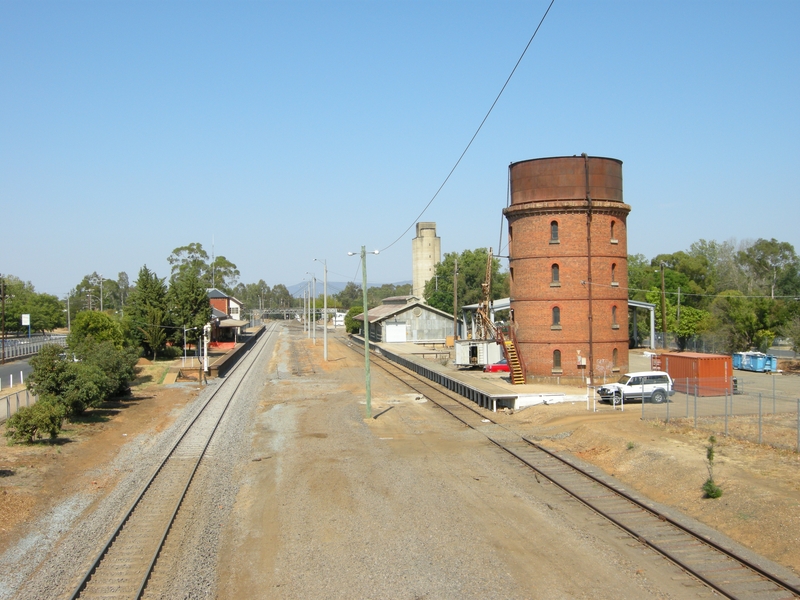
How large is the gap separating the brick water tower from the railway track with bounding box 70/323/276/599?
66.1 feet

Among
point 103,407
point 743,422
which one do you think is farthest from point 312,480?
point 103,407

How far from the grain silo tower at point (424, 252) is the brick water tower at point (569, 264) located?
374ft

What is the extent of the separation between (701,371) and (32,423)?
3100 cm

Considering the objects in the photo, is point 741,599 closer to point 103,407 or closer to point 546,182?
point 546,182

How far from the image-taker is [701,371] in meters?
36.3

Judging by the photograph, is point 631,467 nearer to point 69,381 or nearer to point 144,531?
point 144,531

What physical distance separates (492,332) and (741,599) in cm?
3868

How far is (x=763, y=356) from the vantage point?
48.8m

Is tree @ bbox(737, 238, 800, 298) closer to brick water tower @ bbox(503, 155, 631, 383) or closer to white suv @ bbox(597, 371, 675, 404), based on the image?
brick water tower @ bbox(503, 155, 631, 383)

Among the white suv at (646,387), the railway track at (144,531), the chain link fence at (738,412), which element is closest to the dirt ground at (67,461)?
the railway track at (144,531)

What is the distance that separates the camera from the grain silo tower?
510ft

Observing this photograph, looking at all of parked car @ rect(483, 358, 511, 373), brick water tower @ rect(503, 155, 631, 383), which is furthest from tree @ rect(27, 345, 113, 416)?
parked car @ rect(483, 358, 511, 373)

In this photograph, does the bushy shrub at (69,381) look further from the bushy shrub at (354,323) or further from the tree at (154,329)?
the bushy shrub at (354,323)

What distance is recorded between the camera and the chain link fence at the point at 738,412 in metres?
23.6
